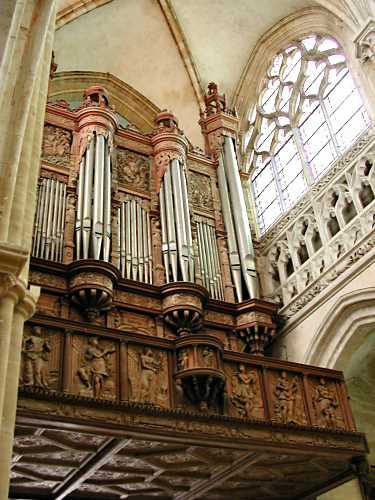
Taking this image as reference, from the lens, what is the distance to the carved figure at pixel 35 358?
20.8ft

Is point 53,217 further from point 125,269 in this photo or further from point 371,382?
point 371,382

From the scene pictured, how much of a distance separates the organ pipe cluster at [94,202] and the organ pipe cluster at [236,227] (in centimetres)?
240

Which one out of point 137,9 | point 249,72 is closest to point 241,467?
point 249,72

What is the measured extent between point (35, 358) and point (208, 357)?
1.98m

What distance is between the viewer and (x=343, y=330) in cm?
1002

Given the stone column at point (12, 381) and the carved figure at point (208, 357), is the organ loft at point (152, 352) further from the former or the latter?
the stone column at point (12, 381)

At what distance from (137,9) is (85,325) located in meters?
11.2

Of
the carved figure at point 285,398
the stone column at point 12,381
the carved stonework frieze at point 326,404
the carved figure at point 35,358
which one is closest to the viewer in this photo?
the stone column at point 12,381

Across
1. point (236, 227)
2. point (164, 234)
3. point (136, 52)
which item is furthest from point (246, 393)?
point (136, 52)

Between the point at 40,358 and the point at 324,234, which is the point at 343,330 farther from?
the point at 40,358

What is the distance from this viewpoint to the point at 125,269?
412 inches

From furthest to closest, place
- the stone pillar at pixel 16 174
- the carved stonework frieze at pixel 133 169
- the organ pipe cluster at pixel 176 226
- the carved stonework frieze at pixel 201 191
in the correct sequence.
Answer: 1. the carved stonework frieze at pixel 201 191
2. the carved stonework frieze at pixel 133 169
3. the organ pipe cluster at pixel 176 226
4. the stone pillar at pixel 16 174

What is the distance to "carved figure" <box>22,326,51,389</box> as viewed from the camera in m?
6.33

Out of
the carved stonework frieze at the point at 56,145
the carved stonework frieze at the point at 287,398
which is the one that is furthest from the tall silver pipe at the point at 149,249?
the carved stonework frieze at the point at 287,398
